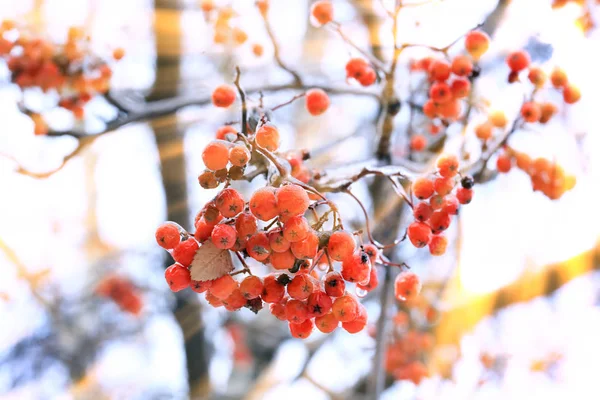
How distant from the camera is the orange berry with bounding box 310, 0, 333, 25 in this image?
9.07 ft

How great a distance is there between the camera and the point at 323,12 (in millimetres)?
2764

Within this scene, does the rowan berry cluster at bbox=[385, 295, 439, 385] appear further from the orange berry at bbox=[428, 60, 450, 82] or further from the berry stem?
the berry stem

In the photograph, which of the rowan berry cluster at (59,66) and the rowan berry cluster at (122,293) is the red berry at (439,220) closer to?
the rowan berry cluster at (59,66)

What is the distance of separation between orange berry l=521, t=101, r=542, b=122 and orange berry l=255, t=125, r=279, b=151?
1.79 m

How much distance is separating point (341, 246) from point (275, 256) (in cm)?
22

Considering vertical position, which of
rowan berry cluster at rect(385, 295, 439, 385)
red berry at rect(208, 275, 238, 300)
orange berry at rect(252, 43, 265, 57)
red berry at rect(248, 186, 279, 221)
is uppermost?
red berry at rect(248, 186, 279, 221)

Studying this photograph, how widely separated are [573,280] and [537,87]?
172cm

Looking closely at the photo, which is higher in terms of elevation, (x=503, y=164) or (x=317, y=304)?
(x=317, y=304)

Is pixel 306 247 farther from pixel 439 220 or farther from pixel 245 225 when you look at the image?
pixel 439 220

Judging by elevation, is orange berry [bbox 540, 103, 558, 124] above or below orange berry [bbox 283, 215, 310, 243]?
below

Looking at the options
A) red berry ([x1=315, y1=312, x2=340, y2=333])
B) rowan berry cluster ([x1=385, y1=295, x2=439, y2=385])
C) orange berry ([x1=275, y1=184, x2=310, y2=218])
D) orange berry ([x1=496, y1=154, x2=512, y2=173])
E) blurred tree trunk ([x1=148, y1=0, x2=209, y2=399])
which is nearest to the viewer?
orange berry ([x1=275, y1=184, x2=310, y2=218])

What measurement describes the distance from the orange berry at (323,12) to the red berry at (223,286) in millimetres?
1802

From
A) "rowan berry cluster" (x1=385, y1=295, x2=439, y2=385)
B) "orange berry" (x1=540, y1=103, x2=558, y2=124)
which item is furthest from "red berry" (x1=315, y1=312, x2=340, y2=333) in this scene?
"rowan berry cluster" (x1=385, y1=295, x2=439, y2=385)

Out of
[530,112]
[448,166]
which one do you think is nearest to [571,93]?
[530,112]
